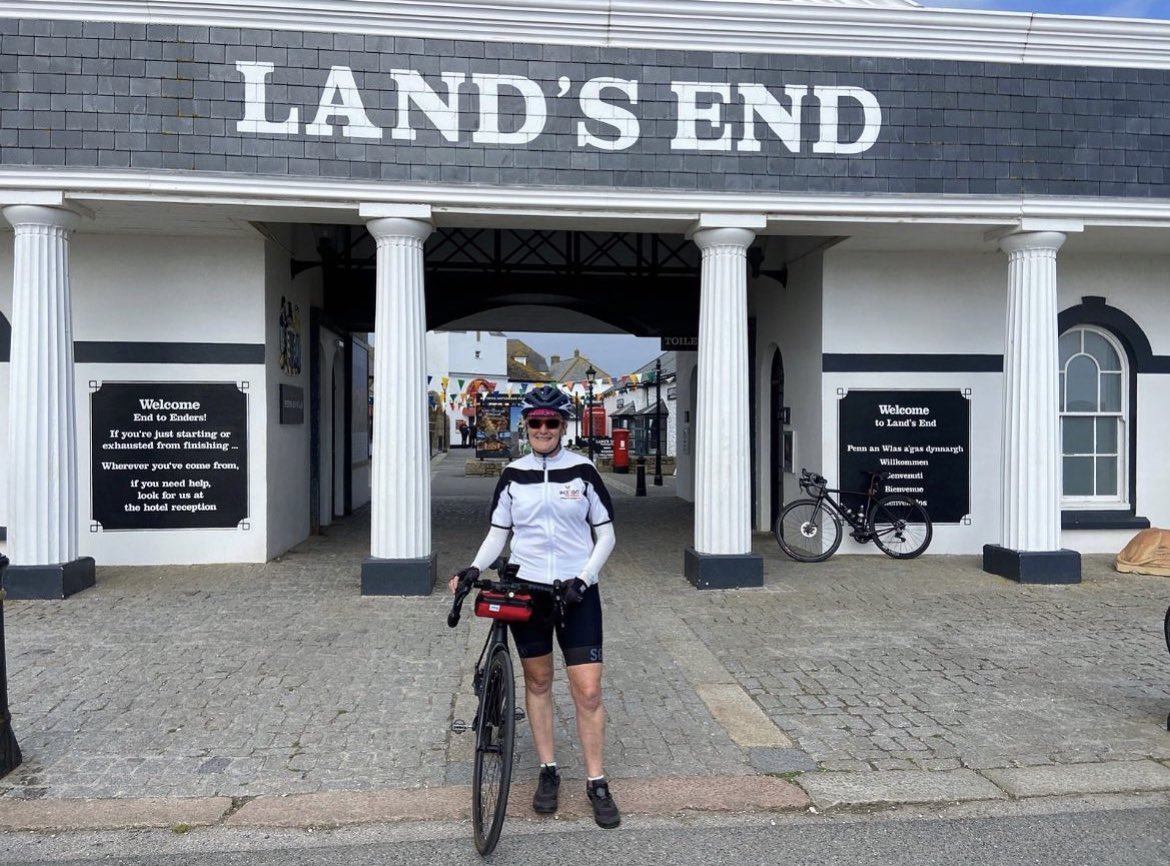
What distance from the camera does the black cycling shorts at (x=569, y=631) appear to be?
13.5 feet

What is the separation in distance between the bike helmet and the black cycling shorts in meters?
0.80

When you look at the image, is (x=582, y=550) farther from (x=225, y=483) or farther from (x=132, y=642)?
(x=225, y=483)

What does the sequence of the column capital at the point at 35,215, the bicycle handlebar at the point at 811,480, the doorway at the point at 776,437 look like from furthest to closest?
the doorway at the point at 776,437 < the bicycle handlebar at the point at 811,480 < the column capital at the point at 35,215

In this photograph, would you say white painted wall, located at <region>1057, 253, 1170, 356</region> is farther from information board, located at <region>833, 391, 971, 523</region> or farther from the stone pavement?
the stone pavement

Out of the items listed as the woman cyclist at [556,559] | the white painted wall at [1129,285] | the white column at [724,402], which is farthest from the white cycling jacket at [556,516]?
the white painted wall at [1129,285]

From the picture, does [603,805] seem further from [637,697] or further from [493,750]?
[637,697]

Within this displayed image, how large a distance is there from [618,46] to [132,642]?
6770mm

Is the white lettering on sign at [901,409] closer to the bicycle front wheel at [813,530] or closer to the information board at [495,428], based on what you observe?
the bicycle front wheel at [813,530]

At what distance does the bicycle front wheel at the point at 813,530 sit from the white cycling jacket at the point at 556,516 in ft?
22.3

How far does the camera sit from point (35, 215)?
851 centimetres

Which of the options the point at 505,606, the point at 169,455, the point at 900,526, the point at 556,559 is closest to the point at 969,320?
the point at 900,526

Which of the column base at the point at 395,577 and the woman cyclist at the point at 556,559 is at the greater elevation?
the woman cyclist at the point at 556,559

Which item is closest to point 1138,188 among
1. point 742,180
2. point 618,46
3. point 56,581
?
point 742,180

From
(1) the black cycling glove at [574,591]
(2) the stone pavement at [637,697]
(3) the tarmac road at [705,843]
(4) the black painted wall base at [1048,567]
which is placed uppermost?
(1) the black cycling glove at [574,591]
